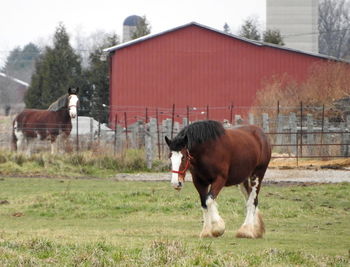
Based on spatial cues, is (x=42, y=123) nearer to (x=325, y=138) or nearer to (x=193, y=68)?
(x=325, y=138)

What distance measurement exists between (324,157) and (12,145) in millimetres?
11773

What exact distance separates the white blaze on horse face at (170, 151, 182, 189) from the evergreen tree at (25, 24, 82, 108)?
159 feet

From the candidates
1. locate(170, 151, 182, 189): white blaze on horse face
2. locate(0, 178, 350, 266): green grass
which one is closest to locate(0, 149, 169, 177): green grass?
locate(0, 178, 350, 266): green grass

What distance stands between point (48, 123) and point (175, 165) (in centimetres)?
2053

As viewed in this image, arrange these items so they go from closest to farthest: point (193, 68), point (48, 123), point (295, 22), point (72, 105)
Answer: point (72, 105) → point (48, 123) → point (193, 68) → point (295, 22)

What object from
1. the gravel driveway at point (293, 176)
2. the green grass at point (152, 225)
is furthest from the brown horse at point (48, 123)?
the green grass at point (152, 225)

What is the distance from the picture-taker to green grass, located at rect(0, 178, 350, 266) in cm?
1046

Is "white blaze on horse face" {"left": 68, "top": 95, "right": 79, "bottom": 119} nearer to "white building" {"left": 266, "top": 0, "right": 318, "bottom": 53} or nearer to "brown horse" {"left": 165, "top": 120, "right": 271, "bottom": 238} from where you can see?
"brown horse" {"left": 165, "top": 120, "right": 271, "bottom": 238}

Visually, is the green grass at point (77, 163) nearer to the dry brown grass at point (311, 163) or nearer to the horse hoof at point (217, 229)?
the dry brown grass at point (311, 163)

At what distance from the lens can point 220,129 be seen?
15.5m

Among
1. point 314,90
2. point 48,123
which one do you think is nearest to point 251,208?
point 48,123

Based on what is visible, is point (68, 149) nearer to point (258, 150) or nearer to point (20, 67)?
point (258, 150)

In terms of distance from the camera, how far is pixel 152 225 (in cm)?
1825

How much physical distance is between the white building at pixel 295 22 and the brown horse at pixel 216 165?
65.9 metres
